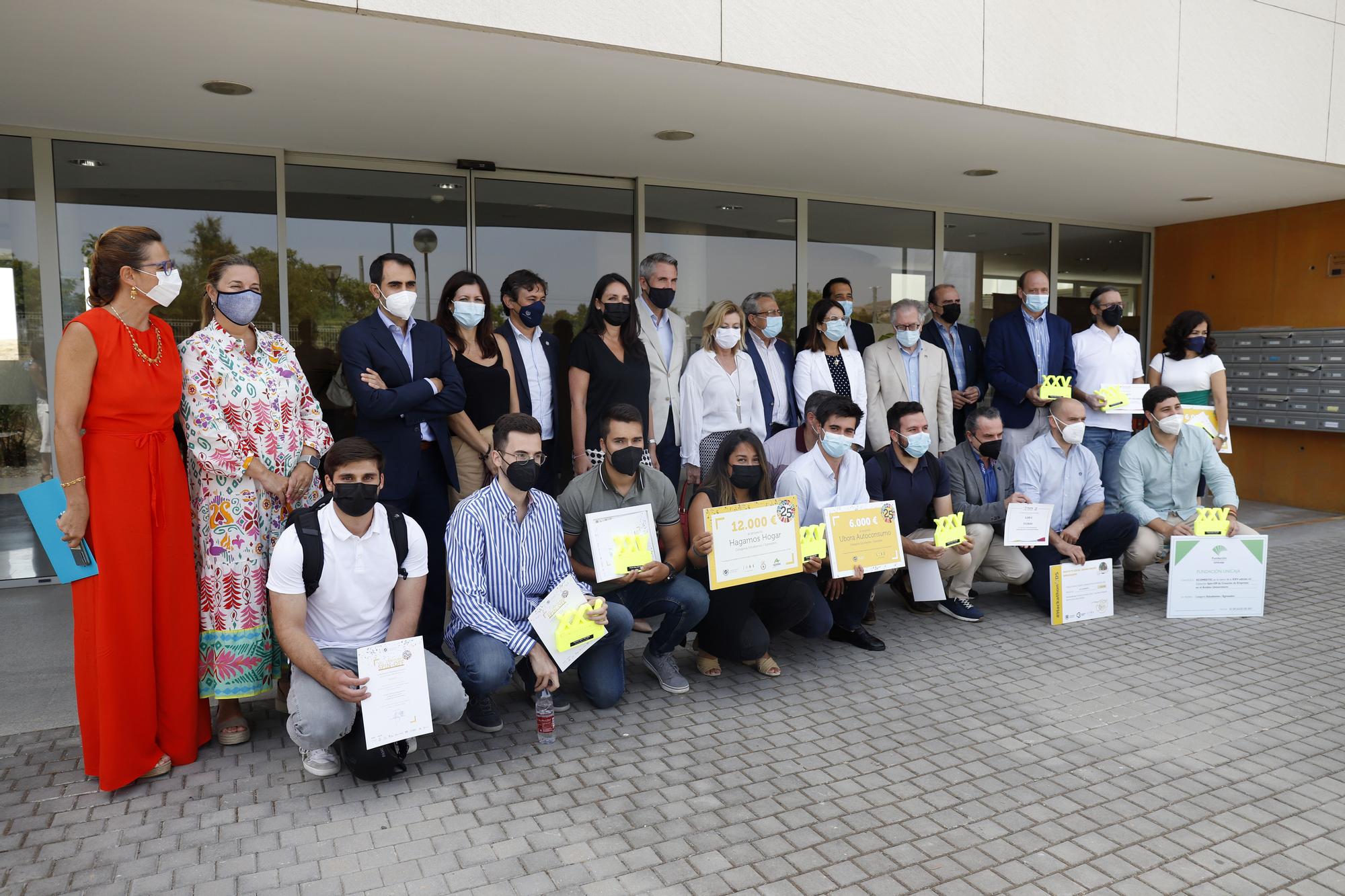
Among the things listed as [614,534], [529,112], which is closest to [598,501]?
[614,534]

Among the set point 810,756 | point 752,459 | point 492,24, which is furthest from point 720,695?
point 492,24

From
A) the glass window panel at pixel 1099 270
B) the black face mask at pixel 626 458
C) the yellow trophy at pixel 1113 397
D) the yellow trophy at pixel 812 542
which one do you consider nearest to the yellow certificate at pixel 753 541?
the yellow trophy at pixel 812 542

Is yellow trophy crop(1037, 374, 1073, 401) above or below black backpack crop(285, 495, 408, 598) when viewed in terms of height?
above

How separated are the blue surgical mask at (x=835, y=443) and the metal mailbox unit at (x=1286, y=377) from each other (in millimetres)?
6885

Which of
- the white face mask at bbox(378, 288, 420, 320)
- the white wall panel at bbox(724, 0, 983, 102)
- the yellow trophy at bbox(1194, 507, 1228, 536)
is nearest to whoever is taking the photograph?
the white face mask at bbox(378, 288, 420, 320)

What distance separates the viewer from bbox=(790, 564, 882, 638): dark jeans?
178 inches

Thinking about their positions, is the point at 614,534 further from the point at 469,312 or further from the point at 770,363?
the point at 770,363

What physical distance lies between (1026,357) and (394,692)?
16.7 ft

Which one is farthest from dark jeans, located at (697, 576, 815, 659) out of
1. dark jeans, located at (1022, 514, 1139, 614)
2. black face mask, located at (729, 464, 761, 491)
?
dark jeans, located at (1022, 514, 1139, 614)

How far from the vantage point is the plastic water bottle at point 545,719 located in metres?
3.56

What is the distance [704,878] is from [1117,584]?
4.67 m

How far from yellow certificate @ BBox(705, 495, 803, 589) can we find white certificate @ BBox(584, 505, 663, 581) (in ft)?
0.97

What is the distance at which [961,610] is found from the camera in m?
5.42

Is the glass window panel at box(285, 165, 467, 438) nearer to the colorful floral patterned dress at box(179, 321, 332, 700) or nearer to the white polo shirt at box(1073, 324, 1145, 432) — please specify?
the colorful floral patterned dress at box(179, 321, 332, 700)
